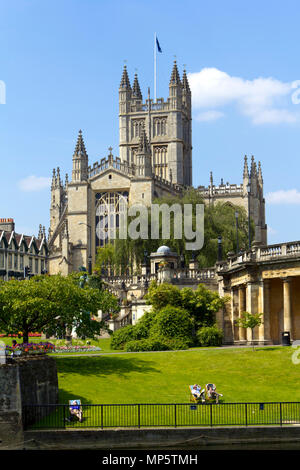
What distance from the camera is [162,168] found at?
14150cm

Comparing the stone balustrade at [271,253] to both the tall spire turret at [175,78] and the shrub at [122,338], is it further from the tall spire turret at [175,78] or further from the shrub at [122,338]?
the tall spire turret at [175,78]

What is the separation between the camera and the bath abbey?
50.3m

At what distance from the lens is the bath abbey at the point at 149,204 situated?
165ft

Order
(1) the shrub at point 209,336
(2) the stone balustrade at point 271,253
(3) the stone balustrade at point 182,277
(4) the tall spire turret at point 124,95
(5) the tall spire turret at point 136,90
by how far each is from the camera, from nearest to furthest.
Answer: (2) the stone balustrade at point 271,253, (1) the shrub at point 209,336, (3) the stone balustrade at point 182,277, (4) the tall spire turret at point 124,95, (5) the tall spire turret at point 136,90

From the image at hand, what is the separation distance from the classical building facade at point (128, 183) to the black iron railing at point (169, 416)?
62942 millimetres

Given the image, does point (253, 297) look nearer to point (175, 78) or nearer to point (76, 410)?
point (76, 410)

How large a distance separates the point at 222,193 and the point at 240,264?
2804 inches

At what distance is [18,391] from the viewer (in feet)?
101

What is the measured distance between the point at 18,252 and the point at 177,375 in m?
81.7

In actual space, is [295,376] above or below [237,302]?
below

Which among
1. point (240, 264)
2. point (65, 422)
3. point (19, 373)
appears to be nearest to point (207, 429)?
point (65, 422)

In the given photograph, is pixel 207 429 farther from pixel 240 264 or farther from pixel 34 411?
pixel 240 264

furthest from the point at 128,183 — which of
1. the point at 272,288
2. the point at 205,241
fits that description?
the point at 272,288

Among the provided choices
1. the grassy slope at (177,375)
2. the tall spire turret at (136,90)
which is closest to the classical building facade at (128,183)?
the tall spire turret at (136,90)
